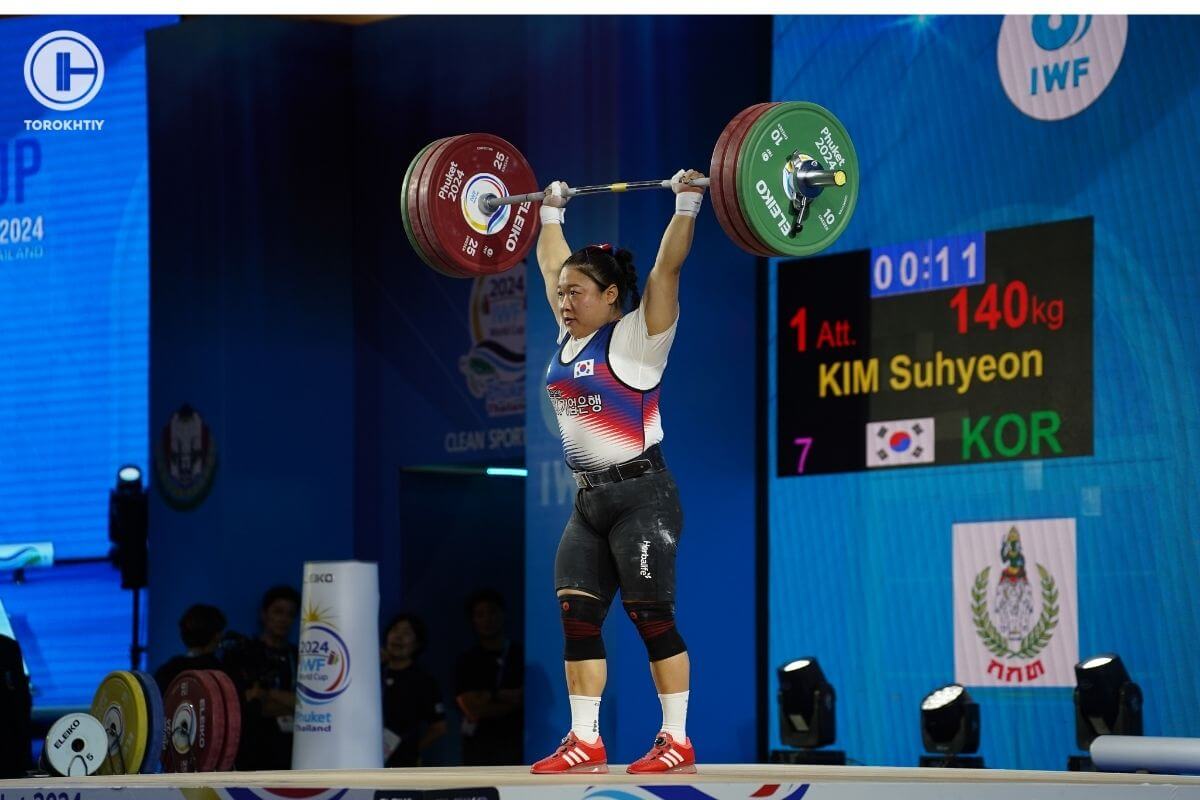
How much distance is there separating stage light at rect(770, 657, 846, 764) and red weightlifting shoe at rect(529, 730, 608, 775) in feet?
8.45

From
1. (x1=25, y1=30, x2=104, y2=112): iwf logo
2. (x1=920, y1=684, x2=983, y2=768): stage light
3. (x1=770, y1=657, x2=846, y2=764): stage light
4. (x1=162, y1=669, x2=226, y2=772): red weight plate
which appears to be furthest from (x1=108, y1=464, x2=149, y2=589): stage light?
(x1=920, y1=684, x2=983, y2=768): stage light

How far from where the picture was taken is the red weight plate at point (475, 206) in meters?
5.18

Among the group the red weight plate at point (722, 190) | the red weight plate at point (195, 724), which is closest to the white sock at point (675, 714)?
the red weight plate at point (722, 190)

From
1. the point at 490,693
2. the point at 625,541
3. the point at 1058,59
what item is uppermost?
the point at 1058,59

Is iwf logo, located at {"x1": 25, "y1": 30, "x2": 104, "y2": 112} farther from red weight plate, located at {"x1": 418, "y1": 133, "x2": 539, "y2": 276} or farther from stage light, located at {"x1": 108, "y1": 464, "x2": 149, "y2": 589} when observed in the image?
red weight plate, located at {"x1": 418, "y1": 133, "x2": 539, "y2": 276}

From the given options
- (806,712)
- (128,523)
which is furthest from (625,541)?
(128,523)

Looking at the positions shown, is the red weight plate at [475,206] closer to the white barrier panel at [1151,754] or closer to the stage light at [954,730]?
the white barrier panel at [1151,754]

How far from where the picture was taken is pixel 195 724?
707 centimetres

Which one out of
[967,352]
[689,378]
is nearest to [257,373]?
[689,378]

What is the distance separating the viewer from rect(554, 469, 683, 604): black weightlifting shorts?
4.63 m

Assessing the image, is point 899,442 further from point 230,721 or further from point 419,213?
point 419,213

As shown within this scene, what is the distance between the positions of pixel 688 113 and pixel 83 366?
3521mm

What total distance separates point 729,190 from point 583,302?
47cm

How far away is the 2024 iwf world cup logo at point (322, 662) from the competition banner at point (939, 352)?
2.00 metres
